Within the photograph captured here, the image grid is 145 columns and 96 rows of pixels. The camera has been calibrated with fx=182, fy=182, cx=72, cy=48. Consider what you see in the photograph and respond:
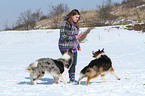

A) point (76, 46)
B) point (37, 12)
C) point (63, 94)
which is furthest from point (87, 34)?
point (37, 12)

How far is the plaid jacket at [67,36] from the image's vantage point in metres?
5.23

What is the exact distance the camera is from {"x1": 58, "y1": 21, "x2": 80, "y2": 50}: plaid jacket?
5227mm

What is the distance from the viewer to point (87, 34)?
24.5 m

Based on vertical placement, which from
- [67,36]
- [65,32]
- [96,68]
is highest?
[65,32]

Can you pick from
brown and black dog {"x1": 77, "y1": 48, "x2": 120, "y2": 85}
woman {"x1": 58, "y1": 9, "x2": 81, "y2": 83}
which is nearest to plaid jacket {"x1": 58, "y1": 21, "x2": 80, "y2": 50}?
woman {"x1": 58, "y1": 9, "x2": 81, "y2": 83}

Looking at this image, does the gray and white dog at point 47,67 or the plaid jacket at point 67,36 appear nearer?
the gray and white dog at point 47,67

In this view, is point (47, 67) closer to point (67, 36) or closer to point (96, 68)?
point (67, 36)

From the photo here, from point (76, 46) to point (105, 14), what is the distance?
106 feet

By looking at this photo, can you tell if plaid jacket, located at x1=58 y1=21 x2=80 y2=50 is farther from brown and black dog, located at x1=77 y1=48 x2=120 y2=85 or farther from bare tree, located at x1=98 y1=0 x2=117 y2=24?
bare tree, located at x1=98 y1=0 x2=117 y2=24

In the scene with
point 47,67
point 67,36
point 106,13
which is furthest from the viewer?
point 106,13

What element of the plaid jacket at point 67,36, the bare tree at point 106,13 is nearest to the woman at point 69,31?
the plaid jacket at point 67,36

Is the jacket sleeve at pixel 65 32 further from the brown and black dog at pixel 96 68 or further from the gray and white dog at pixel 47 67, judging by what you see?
the brown and black dog at pixel 96 68

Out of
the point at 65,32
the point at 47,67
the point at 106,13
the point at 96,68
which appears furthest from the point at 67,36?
the point at 106,13

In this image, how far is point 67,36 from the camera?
5.22 m
